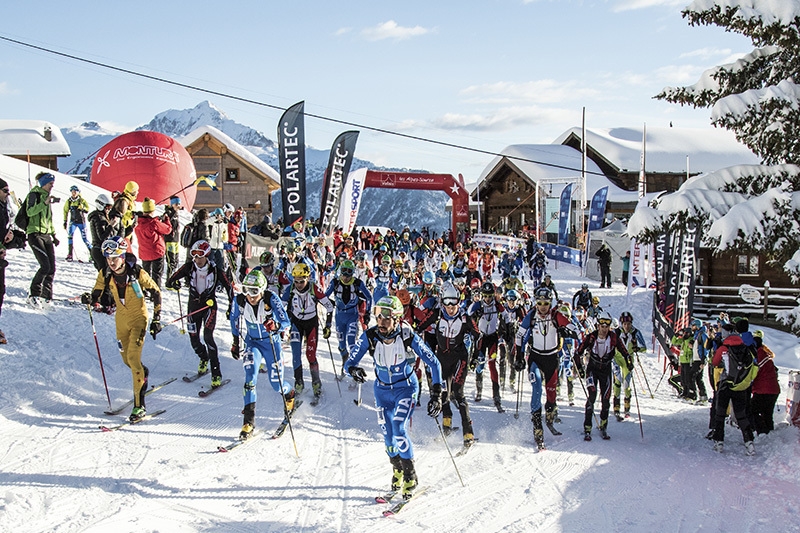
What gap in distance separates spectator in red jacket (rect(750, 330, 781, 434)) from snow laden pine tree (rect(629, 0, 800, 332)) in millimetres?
1229

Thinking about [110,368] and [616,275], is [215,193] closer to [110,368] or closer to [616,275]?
[616,275]

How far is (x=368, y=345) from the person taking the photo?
669cm

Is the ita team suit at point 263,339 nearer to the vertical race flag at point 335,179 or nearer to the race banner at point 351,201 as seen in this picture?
the vertical race flag at point 335,179

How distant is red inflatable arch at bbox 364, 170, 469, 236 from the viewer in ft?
121

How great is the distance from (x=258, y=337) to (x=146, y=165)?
1562cm

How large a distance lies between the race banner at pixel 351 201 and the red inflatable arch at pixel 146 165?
7.35 metres

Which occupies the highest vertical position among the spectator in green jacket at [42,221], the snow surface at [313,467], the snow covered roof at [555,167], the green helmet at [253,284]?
the snow covered roof at [555,167]

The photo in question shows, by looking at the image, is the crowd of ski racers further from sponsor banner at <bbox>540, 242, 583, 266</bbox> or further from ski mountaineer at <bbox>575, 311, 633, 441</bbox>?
sponsor banner at <bbox>540, 242, 583, 266</bbox>

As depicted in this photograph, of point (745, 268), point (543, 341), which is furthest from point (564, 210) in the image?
point (543, 341)

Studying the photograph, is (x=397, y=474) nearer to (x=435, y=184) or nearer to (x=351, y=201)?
(x=351, y=201)

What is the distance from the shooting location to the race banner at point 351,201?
26.9 meters

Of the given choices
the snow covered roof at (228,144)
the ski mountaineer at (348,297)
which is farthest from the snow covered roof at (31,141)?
the ski mountaineer at (348,297)

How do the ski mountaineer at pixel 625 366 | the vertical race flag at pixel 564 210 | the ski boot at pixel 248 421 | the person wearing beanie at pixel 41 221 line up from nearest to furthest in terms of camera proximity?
the ski boot at pixel 248 421 → the ski mountaineer at pixel 625 366 → the person wearing beanie at pixel 41 221 → the vertical race flag at pixel 564 210

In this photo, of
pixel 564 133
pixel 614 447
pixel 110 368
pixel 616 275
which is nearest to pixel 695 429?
pixel 614 447
